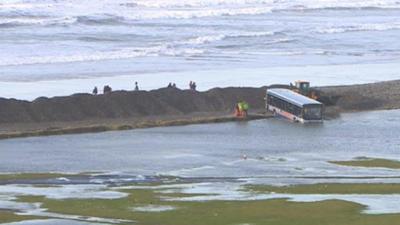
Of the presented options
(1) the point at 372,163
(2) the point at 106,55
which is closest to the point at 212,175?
(1) the point at 372,163

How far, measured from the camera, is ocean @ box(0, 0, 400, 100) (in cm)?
7144

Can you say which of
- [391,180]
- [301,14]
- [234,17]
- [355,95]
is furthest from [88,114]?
[301,14]

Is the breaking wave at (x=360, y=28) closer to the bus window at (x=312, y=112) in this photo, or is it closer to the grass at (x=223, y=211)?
the bus window at (x=312, y=112)

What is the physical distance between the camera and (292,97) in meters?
58.7

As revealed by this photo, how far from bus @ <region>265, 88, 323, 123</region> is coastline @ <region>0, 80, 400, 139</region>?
0.85m

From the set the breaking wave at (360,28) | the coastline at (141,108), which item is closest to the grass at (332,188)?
the coastline at (141,108)

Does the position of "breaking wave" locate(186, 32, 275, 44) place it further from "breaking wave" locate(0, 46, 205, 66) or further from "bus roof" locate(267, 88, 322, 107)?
"bus roof" locate(267, 88, 322, 107)

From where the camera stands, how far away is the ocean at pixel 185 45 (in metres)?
71.4

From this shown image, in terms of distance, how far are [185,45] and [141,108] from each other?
1358 inches

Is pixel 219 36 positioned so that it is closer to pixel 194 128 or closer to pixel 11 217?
pixel 194 128

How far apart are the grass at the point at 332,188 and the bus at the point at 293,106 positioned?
16.2 meters

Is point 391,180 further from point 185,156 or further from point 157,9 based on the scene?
point 157,9

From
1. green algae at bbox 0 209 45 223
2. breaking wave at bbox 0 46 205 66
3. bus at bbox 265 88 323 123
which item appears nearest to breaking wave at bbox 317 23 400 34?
breaking wave at bbox 0 46 205 66

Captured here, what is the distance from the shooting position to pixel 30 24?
110750mm
